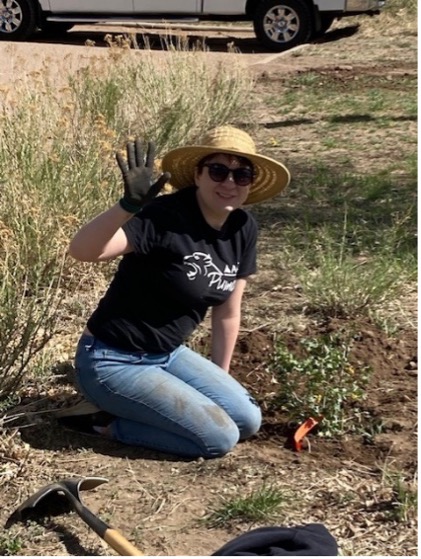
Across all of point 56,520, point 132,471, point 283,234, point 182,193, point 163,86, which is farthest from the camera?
point 163,86

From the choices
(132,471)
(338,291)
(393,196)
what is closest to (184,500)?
(132,471)

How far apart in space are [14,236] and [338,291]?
1493 mm

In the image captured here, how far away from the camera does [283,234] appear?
6.25 meters

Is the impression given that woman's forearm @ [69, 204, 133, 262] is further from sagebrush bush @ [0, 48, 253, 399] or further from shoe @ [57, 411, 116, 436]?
shoe @ [57, 411, 116, 436]

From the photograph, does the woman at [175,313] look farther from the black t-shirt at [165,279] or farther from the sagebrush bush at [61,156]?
the sagebrush bush at [61,156]

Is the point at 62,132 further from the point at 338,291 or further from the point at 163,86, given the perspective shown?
the point at 163,86

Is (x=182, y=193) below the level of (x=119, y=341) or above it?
above

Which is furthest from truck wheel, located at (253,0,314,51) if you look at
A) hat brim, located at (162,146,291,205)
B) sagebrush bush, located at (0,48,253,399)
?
hat brim, located at (162,146,291,205)

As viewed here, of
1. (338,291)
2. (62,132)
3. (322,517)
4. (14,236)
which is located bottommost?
(322,517)

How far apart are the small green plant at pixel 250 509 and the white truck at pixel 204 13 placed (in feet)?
38.6

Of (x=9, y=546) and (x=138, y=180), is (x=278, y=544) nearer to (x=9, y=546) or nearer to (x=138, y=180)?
(x=9, y=546)

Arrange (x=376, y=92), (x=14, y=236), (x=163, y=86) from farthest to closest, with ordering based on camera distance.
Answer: (x=376, y=92) → (x=163, y=86) → (x=14, y=236)

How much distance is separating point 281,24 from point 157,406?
11.4 meters

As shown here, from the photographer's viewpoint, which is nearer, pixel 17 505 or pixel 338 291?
pixel 17 505
